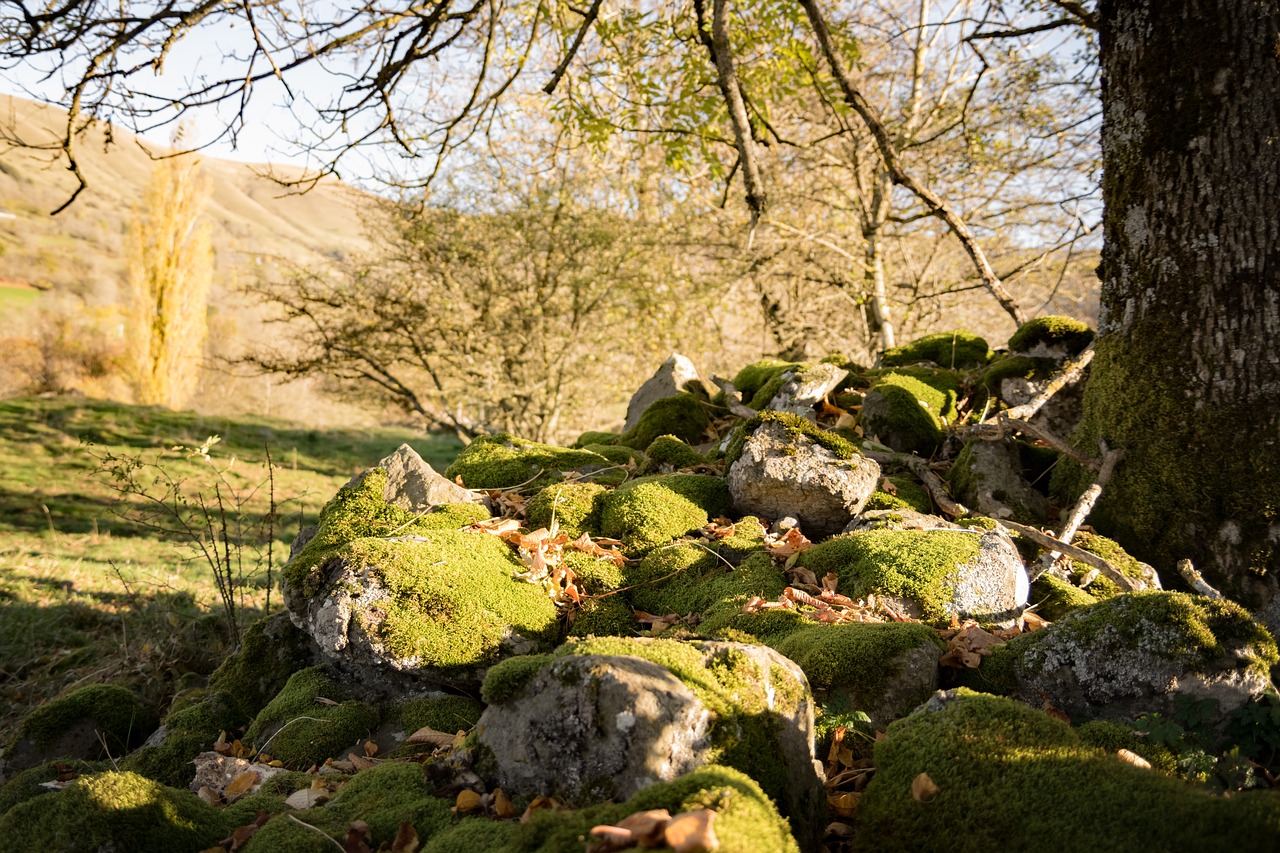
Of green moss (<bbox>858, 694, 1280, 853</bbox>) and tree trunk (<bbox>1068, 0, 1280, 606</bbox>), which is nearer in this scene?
green moss (<bbox>858, 694, 1280, 853</bbox>)

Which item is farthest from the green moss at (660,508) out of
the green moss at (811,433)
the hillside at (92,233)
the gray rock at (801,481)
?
the hillside at (92,233)

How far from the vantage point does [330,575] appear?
3494mm

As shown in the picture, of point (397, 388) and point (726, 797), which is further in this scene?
point (397, 388)

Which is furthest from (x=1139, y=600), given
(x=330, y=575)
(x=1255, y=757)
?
(x=330, y=575)

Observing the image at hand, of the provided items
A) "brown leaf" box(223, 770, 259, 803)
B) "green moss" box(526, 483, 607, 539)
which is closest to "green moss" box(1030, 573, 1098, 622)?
"green moss" box(526, 483, 607, 539)

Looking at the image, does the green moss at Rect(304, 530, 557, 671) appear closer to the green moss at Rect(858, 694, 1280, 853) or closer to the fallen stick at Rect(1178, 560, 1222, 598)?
the green moss at Rect(858, 694, 1280, 853)

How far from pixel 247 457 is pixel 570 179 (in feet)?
30.2

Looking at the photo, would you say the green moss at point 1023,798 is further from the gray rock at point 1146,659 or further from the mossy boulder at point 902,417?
the mossy boulder at point 902,417

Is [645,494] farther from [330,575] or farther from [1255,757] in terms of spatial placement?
[1255,757]

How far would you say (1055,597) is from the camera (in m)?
3.67

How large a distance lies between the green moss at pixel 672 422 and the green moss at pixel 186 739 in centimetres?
325

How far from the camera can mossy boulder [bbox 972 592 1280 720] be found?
257 centimetres

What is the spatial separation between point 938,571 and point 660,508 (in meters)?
1.48

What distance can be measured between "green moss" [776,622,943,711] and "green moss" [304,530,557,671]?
1.25m
